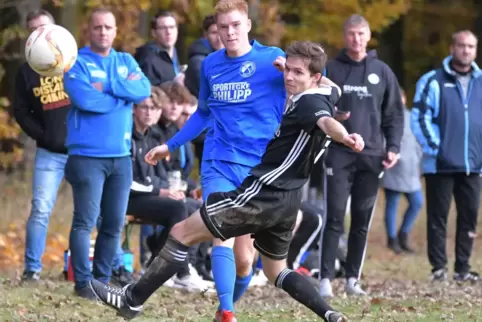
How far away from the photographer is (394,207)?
1683cm

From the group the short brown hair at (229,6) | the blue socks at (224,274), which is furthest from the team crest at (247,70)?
the blue socks at (224,274)

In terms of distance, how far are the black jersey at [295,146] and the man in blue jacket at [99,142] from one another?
8.38 ft

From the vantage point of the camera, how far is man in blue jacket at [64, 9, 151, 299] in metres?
9.69

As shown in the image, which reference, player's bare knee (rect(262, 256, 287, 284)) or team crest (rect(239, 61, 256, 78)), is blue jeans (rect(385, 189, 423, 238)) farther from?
player's bare knee (rect(262, 256, 287, 284))

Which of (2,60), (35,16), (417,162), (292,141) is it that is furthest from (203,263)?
(2,60)

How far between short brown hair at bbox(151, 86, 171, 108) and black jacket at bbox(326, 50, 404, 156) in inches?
66.4

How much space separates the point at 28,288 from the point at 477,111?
5.13 m

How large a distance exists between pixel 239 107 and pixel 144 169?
11.0 ft

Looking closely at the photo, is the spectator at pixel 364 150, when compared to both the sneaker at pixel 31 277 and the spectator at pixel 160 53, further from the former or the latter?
the sneaker at pixel 31 277

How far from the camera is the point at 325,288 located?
1070cm

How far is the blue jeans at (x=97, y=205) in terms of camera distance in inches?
381

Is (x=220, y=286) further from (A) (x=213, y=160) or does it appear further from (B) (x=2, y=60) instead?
(B) (x=2, y=60)

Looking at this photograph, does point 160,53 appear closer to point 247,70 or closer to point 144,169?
point 144,169

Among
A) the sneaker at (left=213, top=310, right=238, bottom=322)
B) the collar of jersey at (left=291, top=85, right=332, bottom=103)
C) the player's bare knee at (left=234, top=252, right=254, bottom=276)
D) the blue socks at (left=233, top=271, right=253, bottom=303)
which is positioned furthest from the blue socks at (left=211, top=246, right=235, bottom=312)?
the collar of jersey at (left=291, top=85, right=332, bottom=103)
